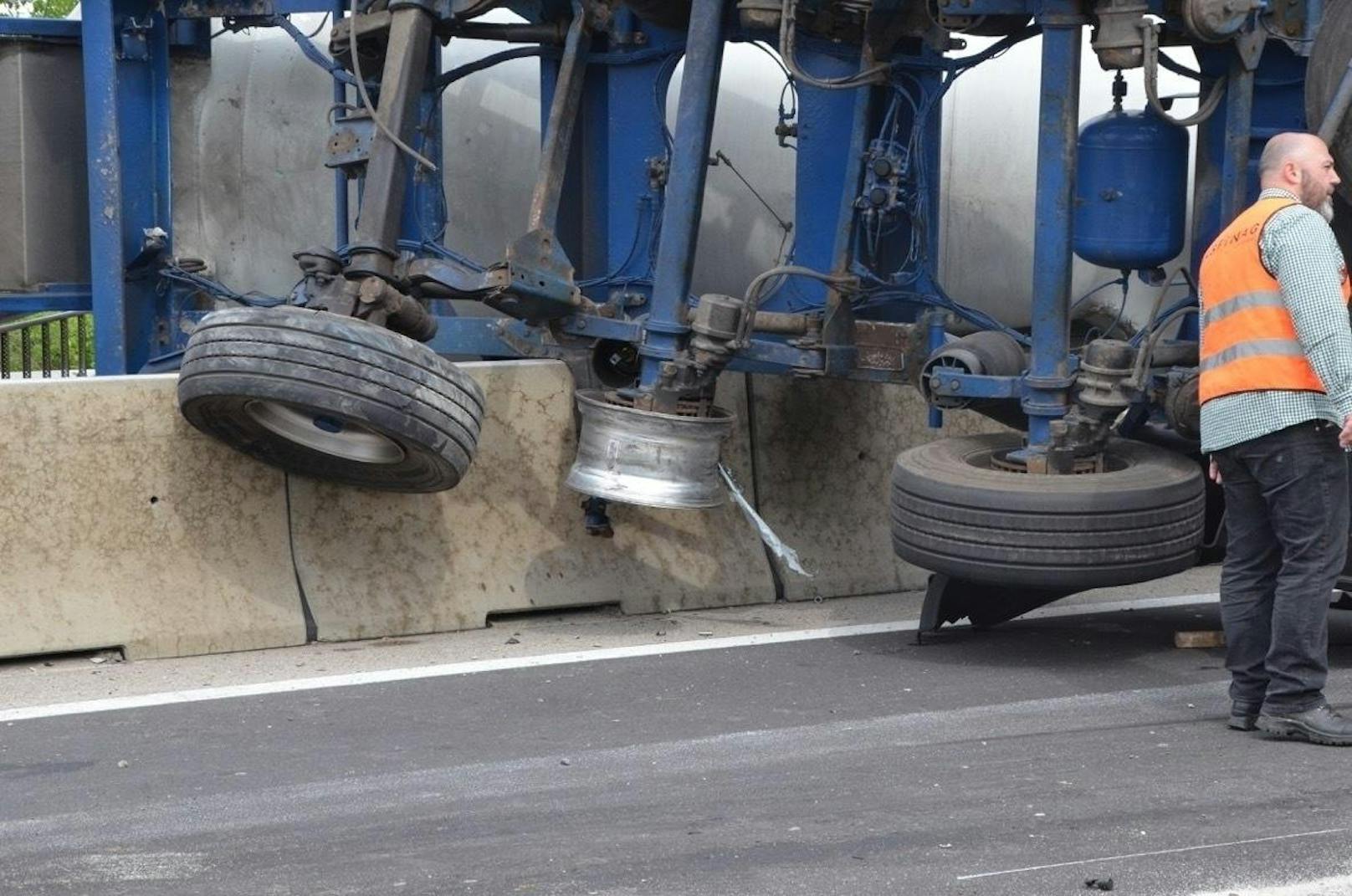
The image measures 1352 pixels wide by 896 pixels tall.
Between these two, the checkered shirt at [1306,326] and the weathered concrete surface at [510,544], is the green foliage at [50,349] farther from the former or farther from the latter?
the checkered shirt at [1306,326]

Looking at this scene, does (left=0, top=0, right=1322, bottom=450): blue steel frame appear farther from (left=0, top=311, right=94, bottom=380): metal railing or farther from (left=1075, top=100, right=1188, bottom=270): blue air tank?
(left=0, top=311, right=94, bottom=380): metal railing

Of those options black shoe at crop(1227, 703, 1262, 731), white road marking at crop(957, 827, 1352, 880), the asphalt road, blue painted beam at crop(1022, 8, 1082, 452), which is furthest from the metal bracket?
white road marking at crop(957, 827, 1352, 880)

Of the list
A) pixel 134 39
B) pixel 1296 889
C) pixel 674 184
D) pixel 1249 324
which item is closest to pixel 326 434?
pixel 674 184

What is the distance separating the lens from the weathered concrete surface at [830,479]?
8359 mm

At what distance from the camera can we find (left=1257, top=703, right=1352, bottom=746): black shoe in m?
5.75

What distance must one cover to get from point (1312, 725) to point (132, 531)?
3.89m

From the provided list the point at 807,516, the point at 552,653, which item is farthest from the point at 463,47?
the point at 552,653

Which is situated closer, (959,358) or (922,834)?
(922,834)

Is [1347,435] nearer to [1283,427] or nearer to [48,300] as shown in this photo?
[1283,427]

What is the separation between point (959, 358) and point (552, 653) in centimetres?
180

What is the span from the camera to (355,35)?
8391 millimetres

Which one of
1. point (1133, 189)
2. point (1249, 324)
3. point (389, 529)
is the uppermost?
point (1133, 189)

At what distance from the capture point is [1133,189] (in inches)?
284

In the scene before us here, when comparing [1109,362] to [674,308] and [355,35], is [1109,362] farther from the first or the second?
[355,35]
